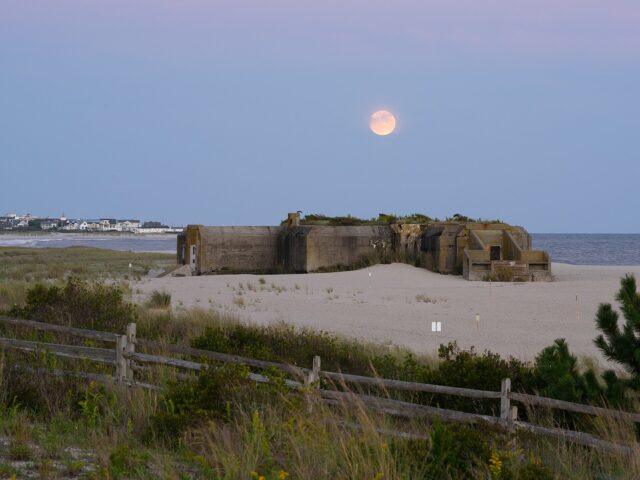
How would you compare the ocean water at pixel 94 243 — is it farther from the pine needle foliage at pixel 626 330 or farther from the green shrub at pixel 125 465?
the green shrub at pixel 125 465

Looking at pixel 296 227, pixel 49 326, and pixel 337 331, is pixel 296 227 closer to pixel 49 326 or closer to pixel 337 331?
pixel 337 331

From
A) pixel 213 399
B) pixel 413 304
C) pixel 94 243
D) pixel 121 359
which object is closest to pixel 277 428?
pixel 213 399

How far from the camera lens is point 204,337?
1094 cm

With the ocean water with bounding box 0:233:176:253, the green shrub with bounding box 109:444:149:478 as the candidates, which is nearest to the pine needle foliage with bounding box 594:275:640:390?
the green shrub with bounding box 109:444:149:478

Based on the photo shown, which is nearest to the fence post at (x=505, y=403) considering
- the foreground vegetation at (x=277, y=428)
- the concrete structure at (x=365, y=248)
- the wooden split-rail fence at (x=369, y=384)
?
the wooden split-rail fence at (x=369, y=384)

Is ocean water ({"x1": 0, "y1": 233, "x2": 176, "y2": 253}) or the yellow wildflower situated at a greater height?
the yellow wildflower

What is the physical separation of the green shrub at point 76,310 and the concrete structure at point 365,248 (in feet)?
44.8

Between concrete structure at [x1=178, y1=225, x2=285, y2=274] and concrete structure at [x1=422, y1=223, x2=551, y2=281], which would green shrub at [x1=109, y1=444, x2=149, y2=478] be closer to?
concrete structure at [x1=422, y1=223, x2=551, y2=281]

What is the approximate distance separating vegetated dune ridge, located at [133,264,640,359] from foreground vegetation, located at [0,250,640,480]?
4558 mm

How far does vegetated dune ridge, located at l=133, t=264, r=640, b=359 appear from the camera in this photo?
14609 millimetres

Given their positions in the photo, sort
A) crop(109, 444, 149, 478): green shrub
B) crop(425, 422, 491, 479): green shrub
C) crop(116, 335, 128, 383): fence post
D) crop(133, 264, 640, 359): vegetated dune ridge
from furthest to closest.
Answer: crop(133, 264, 640, 359): vegetated dune ridge → crop(116, 335, 128, 383): fence post → crop(109, 444, 149, 478): green shrub → crop(425, 422, 491, 479): green shrub

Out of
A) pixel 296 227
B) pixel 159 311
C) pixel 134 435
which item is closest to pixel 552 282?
pixel 296 227

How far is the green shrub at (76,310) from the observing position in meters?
12.6

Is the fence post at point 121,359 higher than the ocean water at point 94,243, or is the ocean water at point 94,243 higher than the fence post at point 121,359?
the fence post at point 121,359
